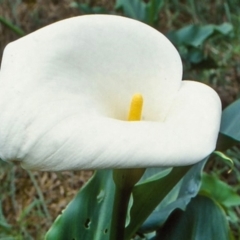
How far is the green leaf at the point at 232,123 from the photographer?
72 centimetres

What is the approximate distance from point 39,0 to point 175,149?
1611mm

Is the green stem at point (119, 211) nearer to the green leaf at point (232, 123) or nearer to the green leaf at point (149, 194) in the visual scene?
the green leaf at point (149, 194)

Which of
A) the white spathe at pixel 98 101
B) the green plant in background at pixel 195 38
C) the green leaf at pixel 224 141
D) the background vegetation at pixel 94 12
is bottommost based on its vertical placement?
the background vegetation at pixel 94 12

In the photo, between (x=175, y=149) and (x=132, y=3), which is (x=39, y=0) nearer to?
(x=132, y=3)

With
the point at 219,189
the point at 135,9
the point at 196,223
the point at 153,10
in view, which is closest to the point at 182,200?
the point at 196,223

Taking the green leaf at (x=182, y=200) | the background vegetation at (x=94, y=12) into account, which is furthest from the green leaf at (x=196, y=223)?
the background vegetation at (x=94, y=12)

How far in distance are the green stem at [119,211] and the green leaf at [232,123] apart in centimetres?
16

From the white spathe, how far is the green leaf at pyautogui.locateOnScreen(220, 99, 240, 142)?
98 millimetres

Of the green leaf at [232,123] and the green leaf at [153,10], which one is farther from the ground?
the green leaf at [232,123]

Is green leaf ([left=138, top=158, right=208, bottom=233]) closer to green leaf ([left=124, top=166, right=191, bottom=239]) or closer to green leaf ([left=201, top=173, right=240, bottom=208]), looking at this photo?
green leaf ([left=124, top=166, right=191, bottom=239])

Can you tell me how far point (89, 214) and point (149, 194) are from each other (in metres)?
0.16

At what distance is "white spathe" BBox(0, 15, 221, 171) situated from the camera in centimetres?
50

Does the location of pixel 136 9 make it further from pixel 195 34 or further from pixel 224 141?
pixel 224 141

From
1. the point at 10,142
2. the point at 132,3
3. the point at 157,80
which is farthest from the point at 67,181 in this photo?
the point at 10,142
